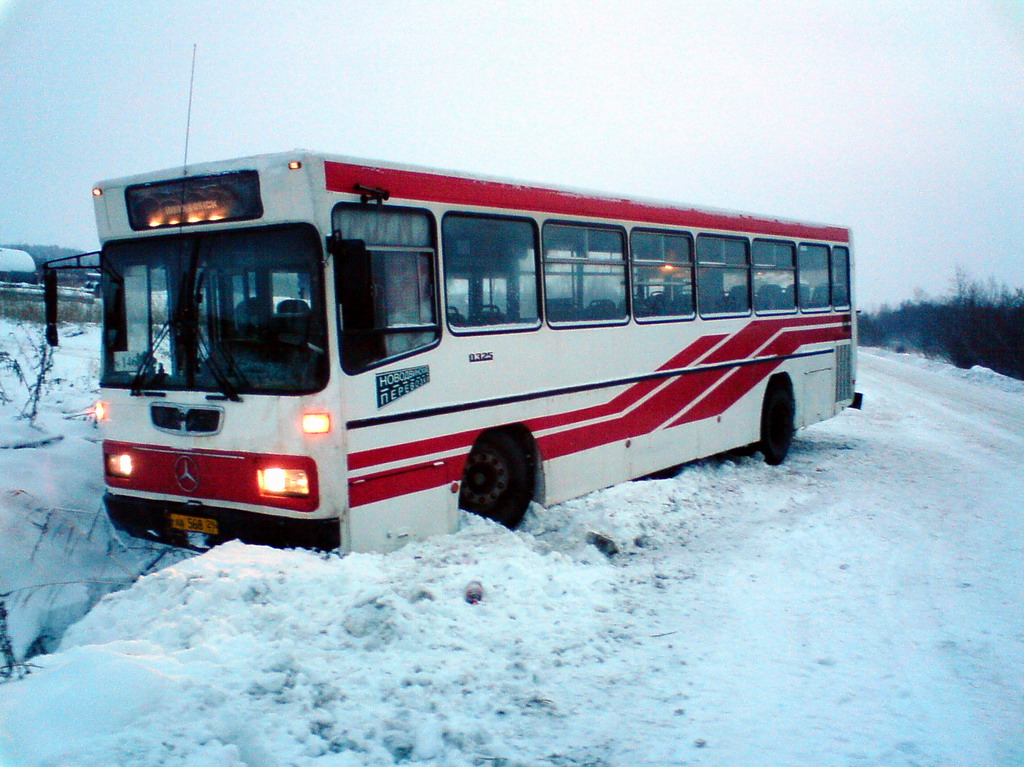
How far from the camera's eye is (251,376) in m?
5.80

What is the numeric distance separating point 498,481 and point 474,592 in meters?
1.95

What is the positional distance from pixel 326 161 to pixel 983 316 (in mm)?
36378

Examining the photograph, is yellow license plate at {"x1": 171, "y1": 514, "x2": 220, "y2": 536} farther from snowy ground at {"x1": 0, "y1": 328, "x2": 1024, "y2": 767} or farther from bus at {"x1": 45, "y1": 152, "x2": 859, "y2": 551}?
snowy ground at {"x1": 0, "y1": 328, "x2": 1024, "y2": 767}

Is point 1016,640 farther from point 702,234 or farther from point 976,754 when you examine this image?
point 702,234

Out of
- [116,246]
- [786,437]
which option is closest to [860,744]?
[116,246]

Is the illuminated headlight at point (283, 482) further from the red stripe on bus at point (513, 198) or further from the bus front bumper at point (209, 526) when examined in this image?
the red stripe on bus at point (513, 198)

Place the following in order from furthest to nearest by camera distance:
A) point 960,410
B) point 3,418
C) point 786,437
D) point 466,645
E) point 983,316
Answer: point 983,316 → point 960,410 → point 786,437 → point 3,418 → point 466,645

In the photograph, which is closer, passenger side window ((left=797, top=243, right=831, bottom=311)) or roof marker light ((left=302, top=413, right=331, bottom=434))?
roof marker light ((left=302, top=413, right=331, bottom=434))

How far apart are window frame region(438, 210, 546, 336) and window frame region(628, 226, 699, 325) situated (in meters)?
1.56

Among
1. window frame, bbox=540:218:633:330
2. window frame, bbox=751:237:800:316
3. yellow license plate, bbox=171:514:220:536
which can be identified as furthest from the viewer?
window frame, bbox=751:237:800:316

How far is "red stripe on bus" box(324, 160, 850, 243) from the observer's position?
19.4 feet

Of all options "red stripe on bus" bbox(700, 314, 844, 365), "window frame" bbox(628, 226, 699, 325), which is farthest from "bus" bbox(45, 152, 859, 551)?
"red stripe on bus" bbox(700, 314, 844, 365)

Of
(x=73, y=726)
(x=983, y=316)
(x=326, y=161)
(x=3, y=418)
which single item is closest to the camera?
(x=73, y=726)

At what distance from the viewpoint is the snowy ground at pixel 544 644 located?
12.2ft
